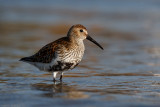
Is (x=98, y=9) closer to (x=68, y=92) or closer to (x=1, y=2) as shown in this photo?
(x=1, y=2)

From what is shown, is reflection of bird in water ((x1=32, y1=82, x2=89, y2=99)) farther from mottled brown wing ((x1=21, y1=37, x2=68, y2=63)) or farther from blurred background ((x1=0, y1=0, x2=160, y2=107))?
mottled brown wing ((x1=21, y1=37, x2=68, y2=63))

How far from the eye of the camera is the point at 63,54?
7922 mm

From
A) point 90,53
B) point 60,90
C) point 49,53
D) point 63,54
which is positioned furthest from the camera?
point 90,53

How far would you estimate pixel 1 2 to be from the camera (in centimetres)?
2564

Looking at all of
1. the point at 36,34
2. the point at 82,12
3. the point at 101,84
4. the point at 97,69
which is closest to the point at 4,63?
the point at 97,69

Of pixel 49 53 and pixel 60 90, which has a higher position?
pixel 49 53

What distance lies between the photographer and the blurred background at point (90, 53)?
22.1 ft

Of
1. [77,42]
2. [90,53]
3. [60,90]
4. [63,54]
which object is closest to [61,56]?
[63,54]

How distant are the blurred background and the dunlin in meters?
0.39

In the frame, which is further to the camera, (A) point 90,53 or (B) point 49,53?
(A) point 90,53

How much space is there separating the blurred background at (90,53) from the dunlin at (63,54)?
0.39 metres

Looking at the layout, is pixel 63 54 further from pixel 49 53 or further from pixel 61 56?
pixel 49 53

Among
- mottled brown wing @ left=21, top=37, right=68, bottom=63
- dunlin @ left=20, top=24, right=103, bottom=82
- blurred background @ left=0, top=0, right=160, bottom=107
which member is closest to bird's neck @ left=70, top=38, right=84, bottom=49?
dunlin @ left=20, top=24, right=103, bottom=82

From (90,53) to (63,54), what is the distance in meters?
4.64
